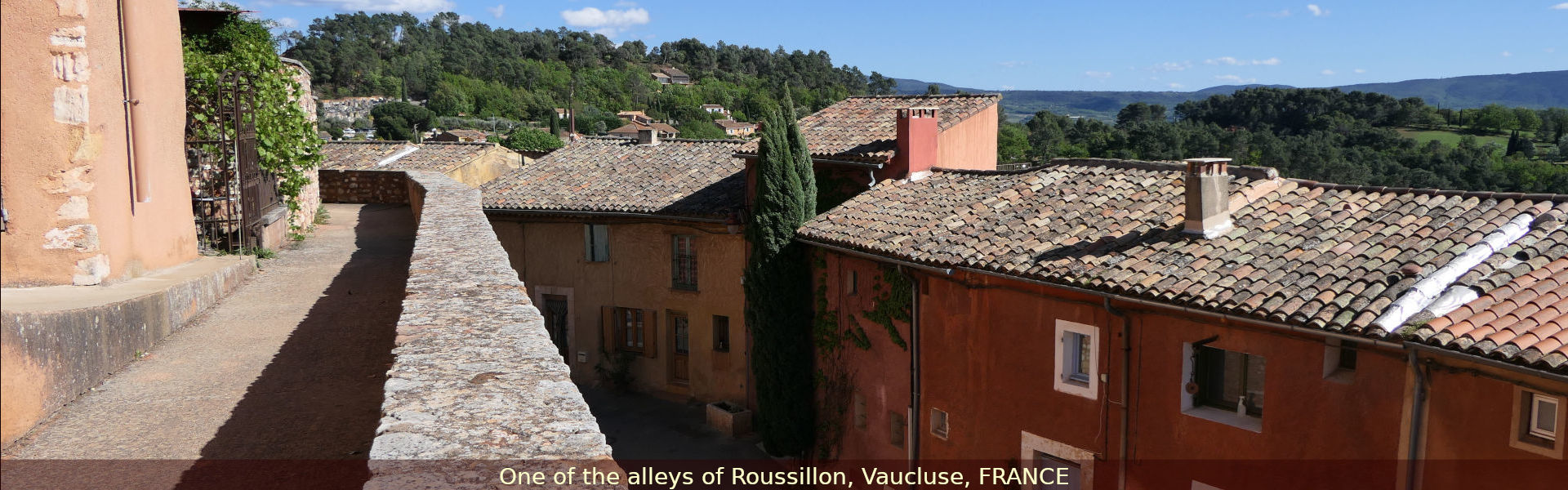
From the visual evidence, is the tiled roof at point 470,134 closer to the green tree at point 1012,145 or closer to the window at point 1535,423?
the green tree at point 1012,145

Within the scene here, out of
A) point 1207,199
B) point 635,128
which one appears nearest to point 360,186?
point 1207,199

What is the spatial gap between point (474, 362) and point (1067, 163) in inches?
484

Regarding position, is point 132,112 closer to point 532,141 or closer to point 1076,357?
point 1076,357

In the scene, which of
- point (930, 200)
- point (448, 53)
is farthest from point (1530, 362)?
point (448, 53)

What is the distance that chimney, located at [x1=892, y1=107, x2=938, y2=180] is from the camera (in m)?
17.2

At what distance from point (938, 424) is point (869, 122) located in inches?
310

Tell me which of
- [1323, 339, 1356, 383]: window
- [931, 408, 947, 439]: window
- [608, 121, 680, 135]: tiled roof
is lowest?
[931, 408, 947, 439]: window

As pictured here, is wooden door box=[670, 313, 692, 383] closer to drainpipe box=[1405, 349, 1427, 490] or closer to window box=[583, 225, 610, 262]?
window box=[583, 225, 610, 262]

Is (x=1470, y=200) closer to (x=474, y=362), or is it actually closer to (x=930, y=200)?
(x=930, y=200)

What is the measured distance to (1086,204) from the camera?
13117 millimetres

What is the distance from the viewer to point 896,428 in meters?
15.2

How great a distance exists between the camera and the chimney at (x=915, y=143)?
56.3 ft

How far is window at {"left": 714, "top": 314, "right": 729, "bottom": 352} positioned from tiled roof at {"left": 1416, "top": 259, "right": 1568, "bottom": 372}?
48.6ft

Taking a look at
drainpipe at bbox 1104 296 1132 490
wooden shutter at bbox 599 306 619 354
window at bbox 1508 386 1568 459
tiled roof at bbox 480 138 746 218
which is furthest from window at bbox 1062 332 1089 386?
wooden shutter at bbox 599 306 619 354
